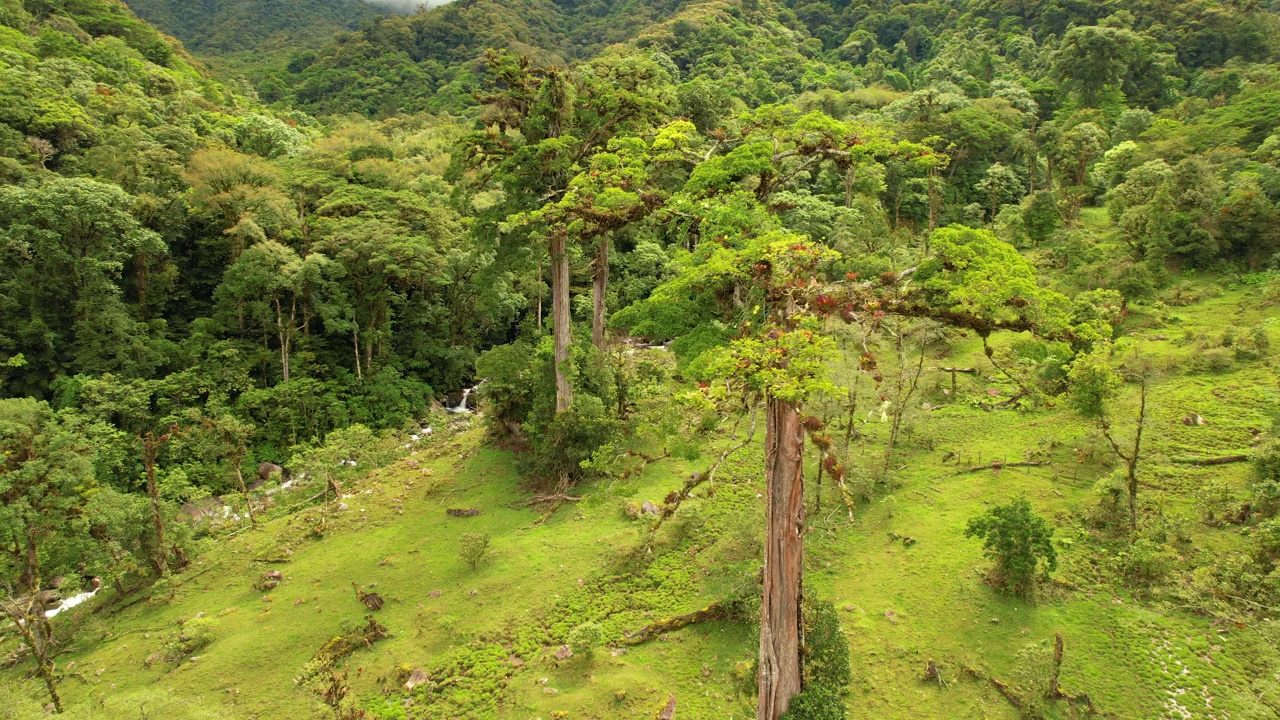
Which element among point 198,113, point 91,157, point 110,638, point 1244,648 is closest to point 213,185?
point 91,157

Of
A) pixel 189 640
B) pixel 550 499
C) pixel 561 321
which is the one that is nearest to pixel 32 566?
pixel 189 640

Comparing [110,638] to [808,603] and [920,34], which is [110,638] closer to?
[808,603]

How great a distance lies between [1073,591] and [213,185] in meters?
24.0

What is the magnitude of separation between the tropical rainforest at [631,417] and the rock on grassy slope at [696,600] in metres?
0.07

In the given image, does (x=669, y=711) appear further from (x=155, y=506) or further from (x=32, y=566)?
(x=155, y=506)

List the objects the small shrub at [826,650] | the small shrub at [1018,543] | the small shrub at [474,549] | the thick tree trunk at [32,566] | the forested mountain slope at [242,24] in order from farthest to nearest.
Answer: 1. the forested mountain slope at [242,24]
2. the small shrub at [474,549]
3. the thick tree trunk at [32,566]
4. the small shrub at [1018,543]
5. the small shrub at [826,650]

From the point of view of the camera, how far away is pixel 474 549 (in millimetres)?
10930

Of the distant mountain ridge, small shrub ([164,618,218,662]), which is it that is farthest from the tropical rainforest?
the distant mountain ridge

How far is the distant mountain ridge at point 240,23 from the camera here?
7144 cm

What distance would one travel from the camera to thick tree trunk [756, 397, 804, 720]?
20.3 ft

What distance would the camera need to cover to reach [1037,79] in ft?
131

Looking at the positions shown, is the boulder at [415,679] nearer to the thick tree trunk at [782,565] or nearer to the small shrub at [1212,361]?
the thick tree trunk at [782,565]

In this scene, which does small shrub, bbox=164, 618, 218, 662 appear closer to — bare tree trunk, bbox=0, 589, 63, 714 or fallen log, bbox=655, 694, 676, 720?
bare tree trunk, bbox=0, 589, 63, 714

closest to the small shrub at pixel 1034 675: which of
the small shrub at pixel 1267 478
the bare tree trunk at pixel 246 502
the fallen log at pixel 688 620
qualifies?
the fallen log at pixel 688 620
